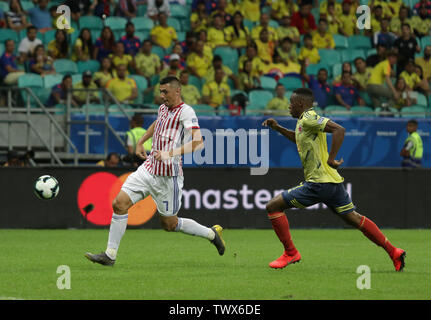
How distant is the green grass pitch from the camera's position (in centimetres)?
788

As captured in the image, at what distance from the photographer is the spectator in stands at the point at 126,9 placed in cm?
2222

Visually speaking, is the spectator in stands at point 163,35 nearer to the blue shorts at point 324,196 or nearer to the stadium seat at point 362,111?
the stadium seat at point 362,111

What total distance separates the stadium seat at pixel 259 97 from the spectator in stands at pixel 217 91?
22.9 inches

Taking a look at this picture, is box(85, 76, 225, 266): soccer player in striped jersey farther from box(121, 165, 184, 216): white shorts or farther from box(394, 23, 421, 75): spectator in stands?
box(394, 23, 421, 75): spectator in stands

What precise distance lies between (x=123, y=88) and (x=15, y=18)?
3.37 meters

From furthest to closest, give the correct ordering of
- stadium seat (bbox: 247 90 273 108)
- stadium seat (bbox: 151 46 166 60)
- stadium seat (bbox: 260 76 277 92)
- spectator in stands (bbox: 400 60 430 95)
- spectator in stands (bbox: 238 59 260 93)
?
spectator in stands (bbox: 400 60 430 95), stadium seat (bbox: 151 46 166 60), stadium seat (bbox: 260 76 277 92), spectator in stands (bbox: 238 59 260 93), stadium seat (bbox: 247 90 273 108)

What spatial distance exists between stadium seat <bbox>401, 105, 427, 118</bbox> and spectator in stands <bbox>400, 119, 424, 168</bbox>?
2.14 feet

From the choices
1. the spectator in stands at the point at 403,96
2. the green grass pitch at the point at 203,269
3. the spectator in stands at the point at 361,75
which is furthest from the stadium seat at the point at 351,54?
the green grass pitch at the point at 203,269

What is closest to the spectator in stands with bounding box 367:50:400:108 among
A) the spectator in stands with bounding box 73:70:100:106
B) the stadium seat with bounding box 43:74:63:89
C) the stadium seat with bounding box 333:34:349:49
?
the stadium seat with bounding box 333:34:349:49

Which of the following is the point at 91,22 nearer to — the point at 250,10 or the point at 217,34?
the point at 217,34

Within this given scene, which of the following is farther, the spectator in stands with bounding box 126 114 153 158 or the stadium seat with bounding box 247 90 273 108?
the stadium seat with bounding box 247 90 273 108

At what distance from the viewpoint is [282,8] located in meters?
24.0

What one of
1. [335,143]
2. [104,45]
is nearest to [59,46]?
[104,45]
